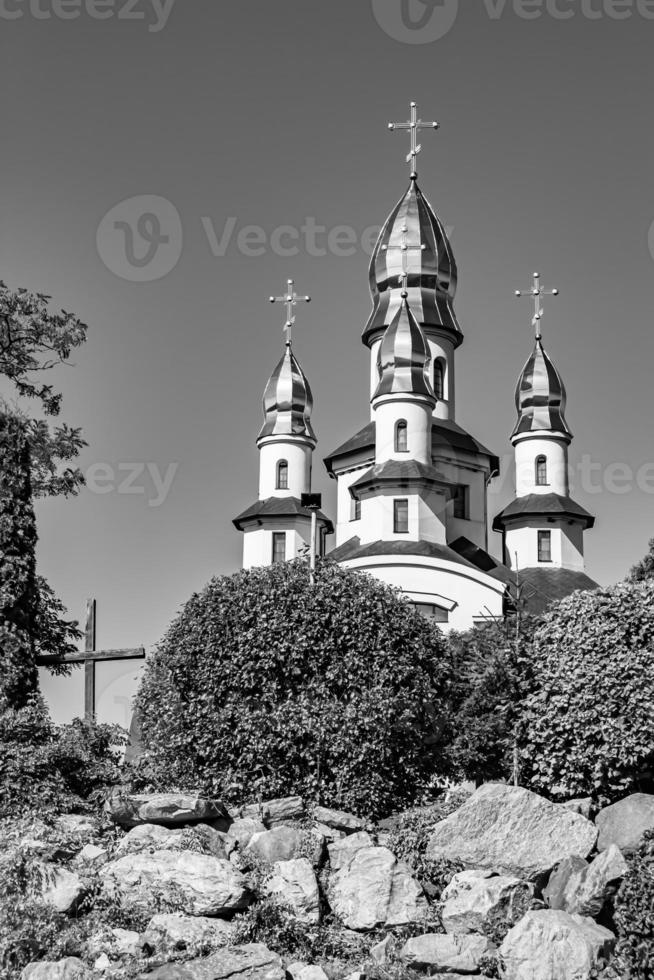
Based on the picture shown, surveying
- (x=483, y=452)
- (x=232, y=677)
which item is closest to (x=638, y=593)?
(x=232, y=677)

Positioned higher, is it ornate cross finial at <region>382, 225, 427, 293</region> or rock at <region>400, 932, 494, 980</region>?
ornate cross finial at <region>382, 225, 427, 293</region>

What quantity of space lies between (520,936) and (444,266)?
46.0 metres

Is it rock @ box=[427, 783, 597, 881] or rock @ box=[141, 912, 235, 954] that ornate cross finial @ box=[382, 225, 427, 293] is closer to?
rock @ box=[427, 783, 597, 881]

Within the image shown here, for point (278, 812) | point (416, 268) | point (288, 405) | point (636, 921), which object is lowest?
point (636, 921)

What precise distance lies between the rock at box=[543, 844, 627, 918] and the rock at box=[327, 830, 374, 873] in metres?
2.22

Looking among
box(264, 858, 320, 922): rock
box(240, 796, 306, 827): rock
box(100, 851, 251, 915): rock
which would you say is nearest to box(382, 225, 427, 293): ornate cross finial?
box(240, 796, 306, 827): rock

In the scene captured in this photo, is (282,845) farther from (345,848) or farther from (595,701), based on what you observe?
(595,701)

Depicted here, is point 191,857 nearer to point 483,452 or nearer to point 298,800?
point 298,800

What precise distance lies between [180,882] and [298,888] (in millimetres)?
1340

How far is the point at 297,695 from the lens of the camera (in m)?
18.6

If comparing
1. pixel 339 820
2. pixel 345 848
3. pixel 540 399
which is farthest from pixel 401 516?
pixel 345 848

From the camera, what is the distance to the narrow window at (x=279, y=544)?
55500 millimetres

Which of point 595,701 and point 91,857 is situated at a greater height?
point 595,701

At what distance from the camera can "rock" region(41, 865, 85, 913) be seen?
14430 mm
